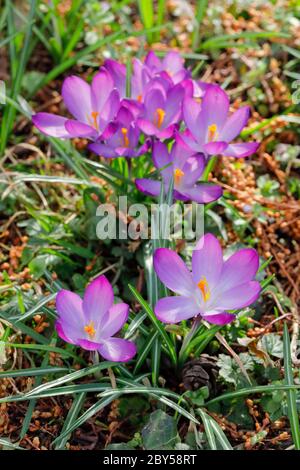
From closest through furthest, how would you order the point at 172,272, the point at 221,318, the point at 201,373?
the point at 221,318
the point at 172,272
the point at 201,373

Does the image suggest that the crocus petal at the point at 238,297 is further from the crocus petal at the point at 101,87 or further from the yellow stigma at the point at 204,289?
the crocus petal at the point at 101,87

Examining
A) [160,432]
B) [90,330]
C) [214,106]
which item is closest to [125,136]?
[214,106]

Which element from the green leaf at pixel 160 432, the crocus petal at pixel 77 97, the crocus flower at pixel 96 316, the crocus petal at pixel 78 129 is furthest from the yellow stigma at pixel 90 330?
the crocus petal at pixel 77 97

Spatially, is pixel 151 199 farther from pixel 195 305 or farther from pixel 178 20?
pixel 178 20

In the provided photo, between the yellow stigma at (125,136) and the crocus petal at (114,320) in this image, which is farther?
the yellow stigma at (125,136)

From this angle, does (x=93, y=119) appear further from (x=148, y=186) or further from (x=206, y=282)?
(x=206, y=282)

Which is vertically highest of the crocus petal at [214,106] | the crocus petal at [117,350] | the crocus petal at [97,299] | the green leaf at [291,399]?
the crocus petal at [214,106]

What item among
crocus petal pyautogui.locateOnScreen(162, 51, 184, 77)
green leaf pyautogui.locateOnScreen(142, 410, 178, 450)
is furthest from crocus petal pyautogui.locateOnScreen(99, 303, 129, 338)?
crocus petal pyautogui.locateOnScreen(162, 51, 184, 77)
